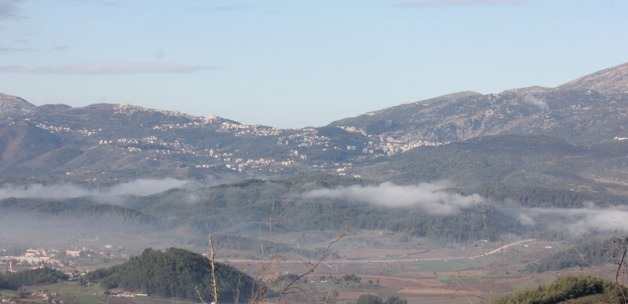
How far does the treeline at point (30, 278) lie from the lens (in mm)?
76562

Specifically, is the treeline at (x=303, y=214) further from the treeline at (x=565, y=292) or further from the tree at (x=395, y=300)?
the treeline at (x=565, y=292)

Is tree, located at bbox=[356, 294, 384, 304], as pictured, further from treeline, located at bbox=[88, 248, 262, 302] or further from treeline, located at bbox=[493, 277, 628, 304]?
treeline, located at bbox=[493, 277, 628, 304]

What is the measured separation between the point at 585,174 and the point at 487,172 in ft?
50.7

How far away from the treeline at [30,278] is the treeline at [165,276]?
3.01 m

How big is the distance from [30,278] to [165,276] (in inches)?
429

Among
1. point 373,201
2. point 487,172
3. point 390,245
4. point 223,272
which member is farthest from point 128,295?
point 487,172

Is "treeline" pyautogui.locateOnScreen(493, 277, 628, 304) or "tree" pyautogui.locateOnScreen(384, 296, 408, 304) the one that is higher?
"treeline" pyautogui.locateOnScreen(493, 277, 628, 304)

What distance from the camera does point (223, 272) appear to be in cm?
6612

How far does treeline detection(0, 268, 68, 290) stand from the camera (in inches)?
3014

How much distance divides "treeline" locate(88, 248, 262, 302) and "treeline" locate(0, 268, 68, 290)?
3010mm

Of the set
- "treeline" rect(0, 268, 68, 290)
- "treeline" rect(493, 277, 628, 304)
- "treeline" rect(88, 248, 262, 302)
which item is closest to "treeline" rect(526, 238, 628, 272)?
"treeline" rect(88, 248, 262, 302)

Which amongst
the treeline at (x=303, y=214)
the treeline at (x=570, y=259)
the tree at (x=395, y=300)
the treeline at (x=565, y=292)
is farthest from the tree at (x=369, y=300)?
the treeline at (x=303, y=214)

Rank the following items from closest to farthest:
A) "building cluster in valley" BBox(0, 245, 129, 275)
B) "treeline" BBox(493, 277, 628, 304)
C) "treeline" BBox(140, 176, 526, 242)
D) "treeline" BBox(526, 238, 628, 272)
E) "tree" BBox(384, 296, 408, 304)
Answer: "treeline" BBox(493, 277, 628, 304) → "tree" BBox(384, 296, 408, 304) → "treeline" BBox(526, 238, 628, 272) → "building cluster in valley" BBox(0, 245, 129, 275) → "treeline" BBox(140, 176, 526, 242)

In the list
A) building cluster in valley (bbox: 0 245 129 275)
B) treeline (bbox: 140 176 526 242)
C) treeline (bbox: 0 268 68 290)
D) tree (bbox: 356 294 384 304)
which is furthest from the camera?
treeline (bbox: 140 176 526 242)
